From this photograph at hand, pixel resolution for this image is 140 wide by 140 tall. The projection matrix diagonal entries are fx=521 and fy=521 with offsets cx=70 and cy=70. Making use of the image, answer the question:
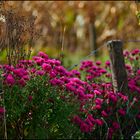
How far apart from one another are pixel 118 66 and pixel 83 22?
893 cm

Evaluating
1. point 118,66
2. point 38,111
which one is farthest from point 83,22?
point 38,111

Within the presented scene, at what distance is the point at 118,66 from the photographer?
6477 millimetres

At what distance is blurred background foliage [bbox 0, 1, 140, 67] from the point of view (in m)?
14.4

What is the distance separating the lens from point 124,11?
1466cm

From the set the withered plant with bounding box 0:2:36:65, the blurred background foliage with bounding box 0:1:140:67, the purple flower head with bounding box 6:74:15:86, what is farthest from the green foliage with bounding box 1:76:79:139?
the blurred background foliage with bounding box 0:1:140:67

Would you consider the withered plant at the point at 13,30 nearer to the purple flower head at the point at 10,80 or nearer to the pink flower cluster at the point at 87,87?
the pink flower cluster at the point at 87,87

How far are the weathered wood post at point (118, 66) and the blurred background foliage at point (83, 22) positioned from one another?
7467 millimetres

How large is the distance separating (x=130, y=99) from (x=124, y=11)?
27.7 feet

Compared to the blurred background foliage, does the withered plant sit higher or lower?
lower

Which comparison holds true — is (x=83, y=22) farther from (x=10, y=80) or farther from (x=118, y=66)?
(x=10, y=80)

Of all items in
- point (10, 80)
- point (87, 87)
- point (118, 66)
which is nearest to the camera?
point (10, 80)

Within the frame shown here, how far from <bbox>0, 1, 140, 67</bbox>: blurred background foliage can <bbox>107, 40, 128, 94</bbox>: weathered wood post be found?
7467mm

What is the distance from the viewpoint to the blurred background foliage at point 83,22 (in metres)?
14.4

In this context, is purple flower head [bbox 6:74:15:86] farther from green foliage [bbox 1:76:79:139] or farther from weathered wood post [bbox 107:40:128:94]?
weathered wood post [bbox 107:40:128:94]
